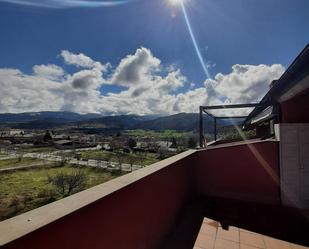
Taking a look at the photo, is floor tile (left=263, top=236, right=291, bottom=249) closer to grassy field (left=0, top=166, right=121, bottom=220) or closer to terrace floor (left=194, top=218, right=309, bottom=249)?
terrace floor (left=194, top=218, right=309, bottom=249)

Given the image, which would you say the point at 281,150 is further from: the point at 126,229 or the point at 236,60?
the point at 236,60

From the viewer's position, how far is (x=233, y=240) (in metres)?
2.79

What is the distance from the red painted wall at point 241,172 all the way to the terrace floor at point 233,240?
1.26m

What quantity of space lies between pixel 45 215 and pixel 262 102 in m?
4.67

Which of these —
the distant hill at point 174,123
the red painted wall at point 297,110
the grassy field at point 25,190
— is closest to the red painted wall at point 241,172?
the red painted wall at point 297,110

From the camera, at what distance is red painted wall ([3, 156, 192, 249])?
3.42 ft

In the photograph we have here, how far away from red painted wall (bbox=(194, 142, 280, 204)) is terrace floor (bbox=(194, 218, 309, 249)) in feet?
4.15

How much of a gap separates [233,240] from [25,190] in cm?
1984

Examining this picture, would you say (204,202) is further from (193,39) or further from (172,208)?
(193,39)

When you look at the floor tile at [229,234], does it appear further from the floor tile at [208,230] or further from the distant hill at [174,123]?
the distant hill at [174,123]

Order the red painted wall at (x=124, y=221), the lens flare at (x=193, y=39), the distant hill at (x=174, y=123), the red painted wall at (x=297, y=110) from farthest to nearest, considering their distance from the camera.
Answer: the distant hill at (x=174, y=123) → the lens flare at (x=193, y=39) → the red painted wall at (x=297, y=110) → the red painted wall at (x=124, y=221)

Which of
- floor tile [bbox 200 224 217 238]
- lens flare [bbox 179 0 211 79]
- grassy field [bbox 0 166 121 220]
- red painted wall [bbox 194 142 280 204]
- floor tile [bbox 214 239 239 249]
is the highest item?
lens flare [bbox 179 0 211 79]

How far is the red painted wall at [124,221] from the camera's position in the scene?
3.42ft

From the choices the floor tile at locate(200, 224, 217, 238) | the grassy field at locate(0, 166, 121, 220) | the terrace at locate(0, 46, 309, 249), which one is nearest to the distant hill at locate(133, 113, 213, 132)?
the grassy field at locate(0, 166, 121, 220)
